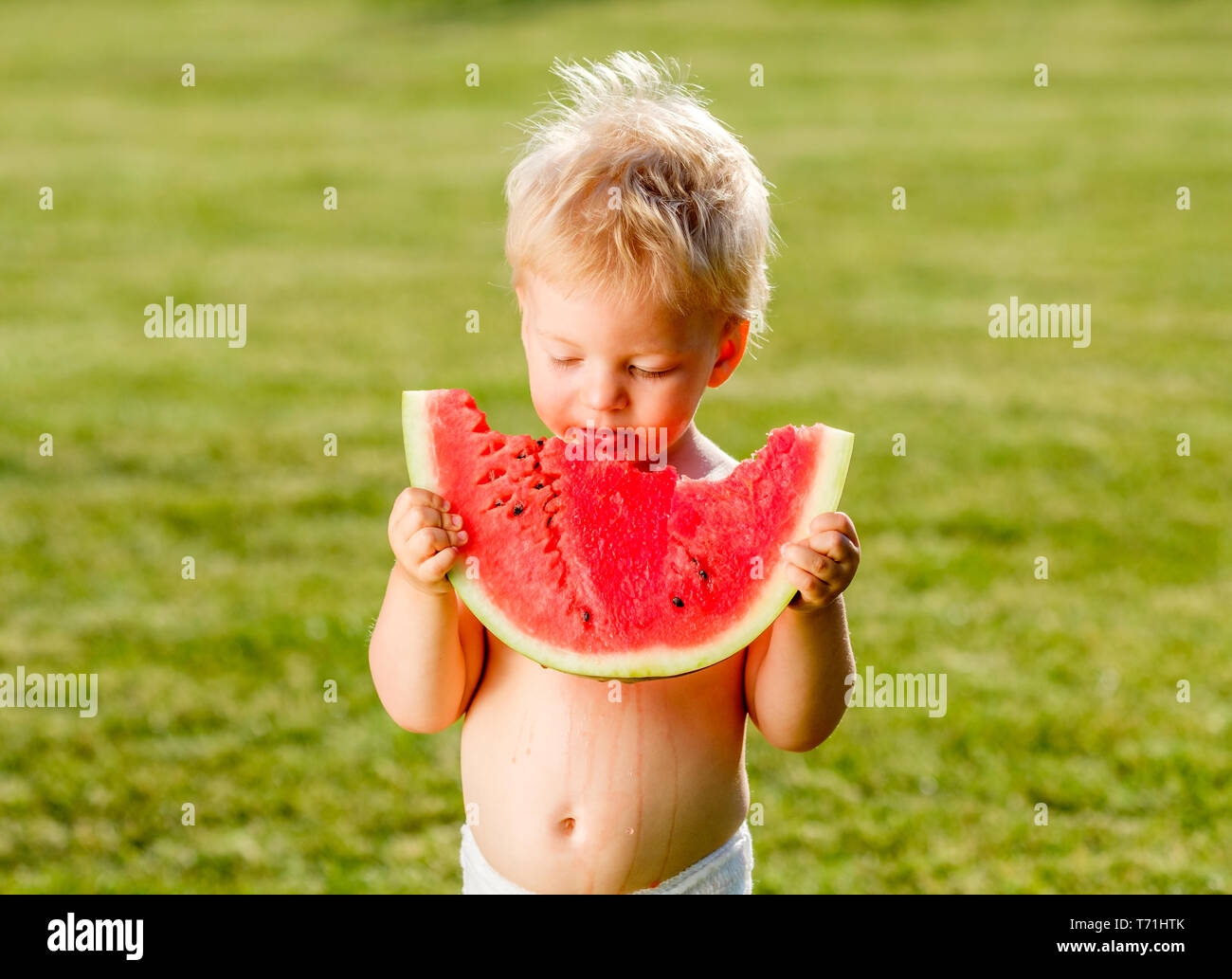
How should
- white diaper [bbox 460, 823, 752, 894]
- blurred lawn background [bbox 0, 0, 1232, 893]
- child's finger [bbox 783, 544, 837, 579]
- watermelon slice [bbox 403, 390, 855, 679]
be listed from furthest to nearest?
blurred lawn background [bbox 0, 0, 1232, 893] < white diaper [bbox 460, 823, 752, 894] < watermelon slice [bbox 403, 390, 855, 679] < child's finger [bbox 783, 544, 837, 579]

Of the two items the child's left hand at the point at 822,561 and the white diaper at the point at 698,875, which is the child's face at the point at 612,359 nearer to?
the child's left hand at the point at 822,561

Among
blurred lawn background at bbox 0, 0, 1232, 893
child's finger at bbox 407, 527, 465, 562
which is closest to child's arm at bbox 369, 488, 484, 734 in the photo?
child's finger at bbox 407, 527, 465, 562

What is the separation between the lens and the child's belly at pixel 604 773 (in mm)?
2307

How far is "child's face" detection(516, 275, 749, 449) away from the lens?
7.13ft

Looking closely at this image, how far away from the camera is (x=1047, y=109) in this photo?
18500mm

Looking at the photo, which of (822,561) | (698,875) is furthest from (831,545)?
(698,875)

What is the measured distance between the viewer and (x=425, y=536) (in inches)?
85.2

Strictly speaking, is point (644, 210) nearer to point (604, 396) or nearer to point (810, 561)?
point (604, 396)

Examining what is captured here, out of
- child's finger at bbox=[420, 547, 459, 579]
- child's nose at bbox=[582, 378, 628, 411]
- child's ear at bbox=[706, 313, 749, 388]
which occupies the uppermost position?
child's ear at bbox=[706, 313, 749, 388]

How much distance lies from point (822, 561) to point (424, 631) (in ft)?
2.09

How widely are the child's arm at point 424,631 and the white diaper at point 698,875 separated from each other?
27 cm

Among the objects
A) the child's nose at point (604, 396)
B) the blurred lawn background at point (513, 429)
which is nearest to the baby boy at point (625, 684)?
the child's nose at point (604, 396)

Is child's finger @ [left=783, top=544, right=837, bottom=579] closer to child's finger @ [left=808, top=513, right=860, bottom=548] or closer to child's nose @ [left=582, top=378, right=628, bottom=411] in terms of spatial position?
child's finger @ [left=808, top=513, right=860, bottom=548]
